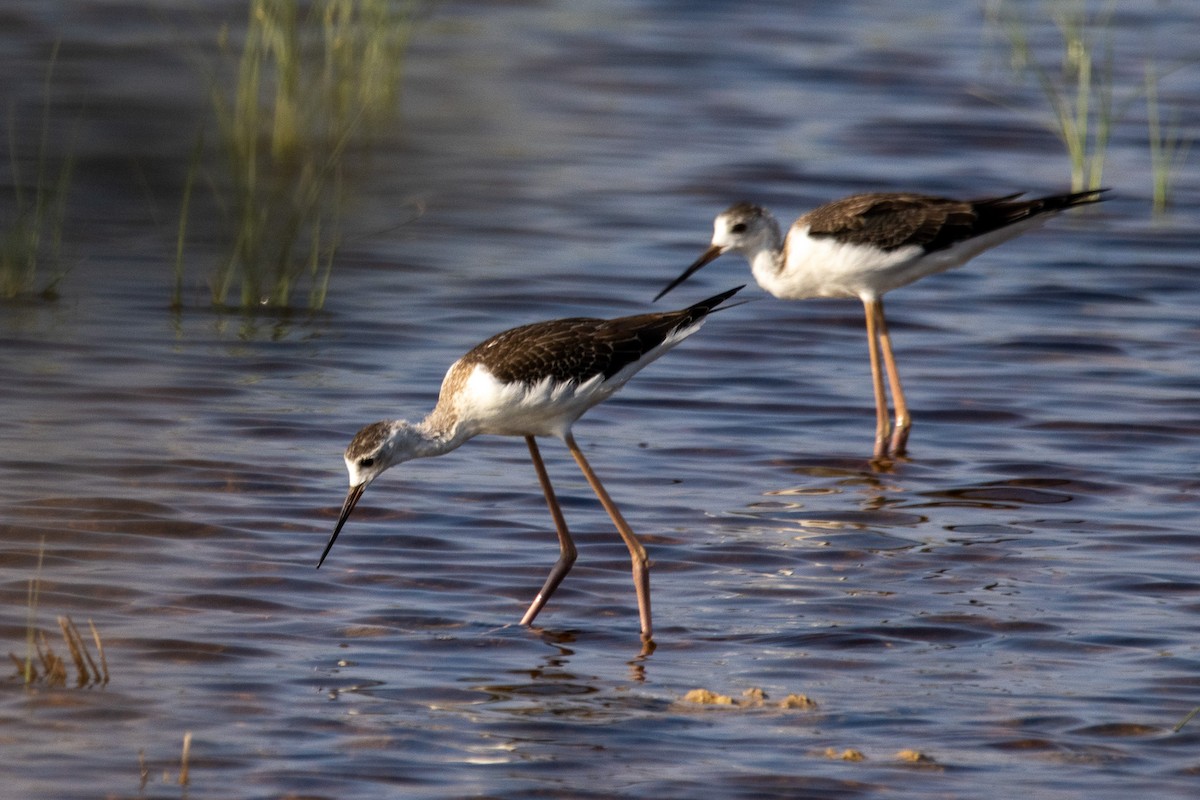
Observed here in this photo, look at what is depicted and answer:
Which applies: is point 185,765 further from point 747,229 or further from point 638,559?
point 747,229

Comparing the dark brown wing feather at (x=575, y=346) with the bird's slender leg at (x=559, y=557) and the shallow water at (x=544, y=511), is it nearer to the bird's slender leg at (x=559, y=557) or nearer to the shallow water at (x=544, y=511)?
the bird's slender leg at (x=559, y=557)

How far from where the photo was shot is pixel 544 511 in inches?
260

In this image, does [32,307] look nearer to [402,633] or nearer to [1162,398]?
[402,633]

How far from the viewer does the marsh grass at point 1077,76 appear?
11.5 meters

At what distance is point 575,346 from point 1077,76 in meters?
10.3

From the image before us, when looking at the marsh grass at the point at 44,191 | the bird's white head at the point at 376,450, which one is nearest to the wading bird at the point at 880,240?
the bird's white head at the point at 376,450

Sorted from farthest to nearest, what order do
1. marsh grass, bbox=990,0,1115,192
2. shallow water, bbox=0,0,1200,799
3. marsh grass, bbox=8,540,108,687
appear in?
marsh grass, bbox=990,0,1115,192, marsh grass, bbox=8,540,108,687, shallow water, bbox=0,0,1200,799

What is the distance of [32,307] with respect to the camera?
2359 mm

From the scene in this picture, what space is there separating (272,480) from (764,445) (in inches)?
86.7

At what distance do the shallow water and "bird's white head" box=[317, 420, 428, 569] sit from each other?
385 mm

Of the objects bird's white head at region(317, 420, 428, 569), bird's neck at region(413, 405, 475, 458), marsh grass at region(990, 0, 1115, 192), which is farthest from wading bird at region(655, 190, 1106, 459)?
marsh grass at region(990, 0, 1115, 192)

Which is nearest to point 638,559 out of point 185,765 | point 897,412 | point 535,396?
point 535,396

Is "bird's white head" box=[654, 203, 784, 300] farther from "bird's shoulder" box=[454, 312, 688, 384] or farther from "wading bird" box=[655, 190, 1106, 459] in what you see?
"bird's shoulder" box=[454, 312, 688, 384]

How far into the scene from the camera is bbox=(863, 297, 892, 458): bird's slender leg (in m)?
7.59
